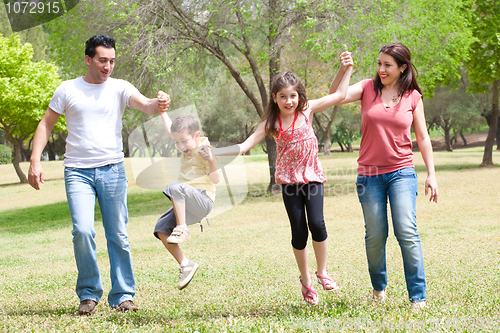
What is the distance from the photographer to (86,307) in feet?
15.3

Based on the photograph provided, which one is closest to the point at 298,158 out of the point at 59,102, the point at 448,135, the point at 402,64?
the point at 402,64

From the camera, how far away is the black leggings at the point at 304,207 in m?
4.45

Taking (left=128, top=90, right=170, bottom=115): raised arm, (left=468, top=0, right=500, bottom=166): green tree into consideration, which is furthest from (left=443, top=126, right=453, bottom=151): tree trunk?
(left=128, top=90, right=170, bottom=115): raised arm

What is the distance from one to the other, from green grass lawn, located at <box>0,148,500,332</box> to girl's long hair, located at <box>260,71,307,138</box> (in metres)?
1.74

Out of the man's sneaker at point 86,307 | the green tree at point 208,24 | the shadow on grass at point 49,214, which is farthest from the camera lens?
the shadow on grass at point 49,214

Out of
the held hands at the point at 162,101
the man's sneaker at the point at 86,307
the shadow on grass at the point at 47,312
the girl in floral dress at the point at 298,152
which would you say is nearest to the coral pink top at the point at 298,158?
the girl in floral dress at the point at 298,152

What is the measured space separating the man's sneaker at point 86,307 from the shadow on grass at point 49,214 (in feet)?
38.1

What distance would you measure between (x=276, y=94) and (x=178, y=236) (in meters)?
1.58

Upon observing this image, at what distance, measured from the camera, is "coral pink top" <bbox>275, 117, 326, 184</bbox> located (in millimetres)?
4434

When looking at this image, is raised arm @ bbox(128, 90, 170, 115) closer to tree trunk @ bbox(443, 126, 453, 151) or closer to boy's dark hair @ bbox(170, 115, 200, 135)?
boy's dark hair @ bbox(170, 115, 200, 135)

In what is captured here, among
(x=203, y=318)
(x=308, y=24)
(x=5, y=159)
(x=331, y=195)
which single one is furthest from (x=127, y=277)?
→ (x=5, y=159)

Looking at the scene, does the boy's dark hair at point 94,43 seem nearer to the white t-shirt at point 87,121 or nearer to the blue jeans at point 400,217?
the white t-shirt at point 87,121

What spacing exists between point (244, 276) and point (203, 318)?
2188 mm

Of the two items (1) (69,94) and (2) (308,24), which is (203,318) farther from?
(2) (308,24)
